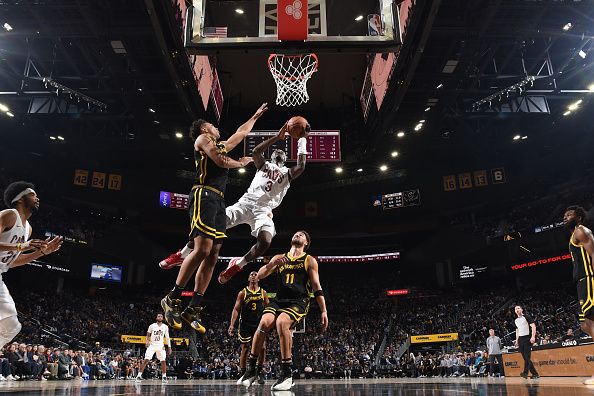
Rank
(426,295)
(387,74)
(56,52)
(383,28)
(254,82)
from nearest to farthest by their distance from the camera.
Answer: (383,28), (387,74), (56,52), (254,82), (426,295)

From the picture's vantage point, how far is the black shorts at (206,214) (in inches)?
184

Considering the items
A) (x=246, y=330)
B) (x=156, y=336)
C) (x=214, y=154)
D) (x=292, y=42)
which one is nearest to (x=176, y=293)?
(x=214, y=154)

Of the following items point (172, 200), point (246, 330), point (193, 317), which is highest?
point (172, 200)

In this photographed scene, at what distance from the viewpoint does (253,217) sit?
649 cm

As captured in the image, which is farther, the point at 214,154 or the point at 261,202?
the point at 261,202

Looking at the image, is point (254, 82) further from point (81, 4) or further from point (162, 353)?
point (162, 353)

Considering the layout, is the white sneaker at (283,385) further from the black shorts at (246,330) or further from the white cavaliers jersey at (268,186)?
the black shorts at (246,330)

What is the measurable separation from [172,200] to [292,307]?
75.9 ft

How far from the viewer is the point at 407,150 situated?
78.8ft

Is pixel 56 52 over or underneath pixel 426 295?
over

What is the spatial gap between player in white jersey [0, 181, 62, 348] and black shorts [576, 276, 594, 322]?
6.27 m

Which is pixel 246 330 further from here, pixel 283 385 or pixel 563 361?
pixel 563 361

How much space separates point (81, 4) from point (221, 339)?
18893 mm

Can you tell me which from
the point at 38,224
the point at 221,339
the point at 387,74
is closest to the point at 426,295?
the point at 221,339
